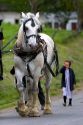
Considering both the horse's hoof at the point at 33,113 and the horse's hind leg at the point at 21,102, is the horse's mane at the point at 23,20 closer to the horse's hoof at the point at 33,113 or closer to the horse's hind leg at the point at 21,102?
the horse's hind leg at the point at 21,102

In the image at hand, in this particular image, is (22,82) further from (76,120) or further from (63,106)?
(63,106)

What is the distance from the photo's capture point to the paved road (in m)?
16.5

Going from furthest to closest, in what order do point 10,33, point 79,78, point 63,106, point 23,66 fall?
point 10,33
point 79,78
point 63,106
point 23,66

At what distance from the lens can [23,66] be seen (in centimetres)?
1791

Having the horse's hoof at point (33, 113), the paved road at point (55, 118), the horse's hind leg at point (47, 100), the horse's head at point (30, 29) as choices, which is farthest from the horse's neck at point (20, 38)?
the horse's hind leg at point (47, 100)

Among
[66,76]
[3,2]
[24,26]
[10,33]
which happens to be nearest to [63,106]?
[66,76]

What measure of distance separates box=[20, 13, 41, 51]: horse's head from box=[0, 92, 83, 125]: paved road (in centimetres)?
185

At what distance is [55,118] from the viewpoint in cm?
1762

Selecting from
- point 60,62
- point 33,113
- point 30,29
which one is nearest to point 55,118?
point 33,113

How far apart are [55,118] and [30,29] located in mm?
2303

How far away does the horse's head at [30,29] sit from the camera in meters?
17.2

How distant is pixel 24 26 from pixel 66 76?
16.4ft

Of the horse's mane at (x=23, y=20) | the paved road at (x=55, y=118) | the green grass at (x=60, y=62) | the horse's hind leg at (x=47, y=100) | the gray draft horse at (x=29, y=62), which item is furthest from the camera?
the green grass at (x=60, y=62)

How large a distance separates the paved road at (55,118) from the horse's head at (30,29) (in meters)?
1.85
